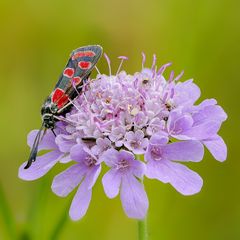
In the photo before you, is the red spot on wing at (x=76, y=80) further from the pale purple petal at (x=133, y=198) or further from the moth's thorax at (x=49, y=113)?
the pale purple petal at (x=133, y=198)

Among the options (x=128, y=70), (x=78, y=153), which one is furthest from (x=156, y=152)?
(x=128, y=70)

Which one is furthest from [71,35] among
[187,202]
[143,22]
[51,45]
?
[187,202]

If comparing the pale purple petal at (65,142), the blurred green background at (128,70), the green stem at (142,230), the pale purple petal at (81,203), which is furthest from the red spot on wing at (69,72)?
the blurred green background at (128,70)

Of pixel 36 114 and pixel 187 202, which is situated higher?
pixel 36 114

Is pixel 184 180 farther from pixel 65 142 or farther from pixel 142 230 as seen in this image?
pixel 65 142

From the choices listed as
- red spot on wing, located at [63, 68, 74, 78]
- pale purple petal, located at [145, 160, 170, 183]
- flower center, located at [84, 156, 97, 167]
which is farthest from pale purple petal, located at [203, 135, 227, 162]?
red spot on wing, located at [63, 68, 74, 78]

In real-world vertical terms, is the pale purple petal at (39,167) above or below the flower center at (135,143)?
below

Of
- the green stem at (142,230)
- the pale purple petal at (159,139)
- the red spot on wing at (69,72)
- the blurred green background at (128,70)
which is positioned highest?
the red spot on wing at (69,72)

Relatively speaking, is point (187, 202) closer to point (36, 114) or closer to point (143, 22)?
point (36, 114)
